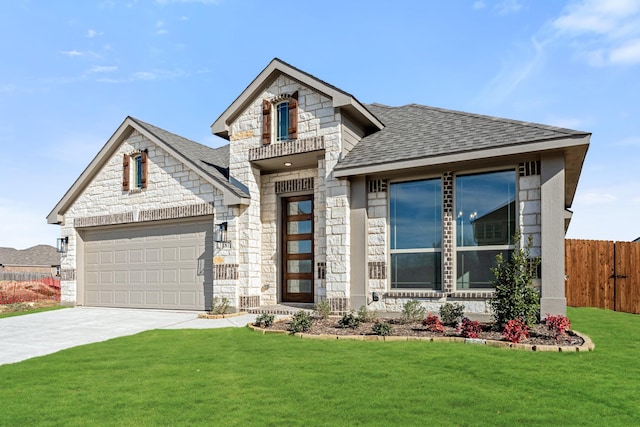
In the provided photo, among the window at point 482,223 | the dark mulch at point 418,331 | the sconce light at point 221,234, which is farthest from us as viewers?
the sconce light at point 221,234

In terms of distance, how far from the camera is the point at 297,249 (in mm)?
13273

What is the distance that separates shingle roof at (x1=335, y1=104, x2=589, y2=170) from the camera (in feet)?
31.4

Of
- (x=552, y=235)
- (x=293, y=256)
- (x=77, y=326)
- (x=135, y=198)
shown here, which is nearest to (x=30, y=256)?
(x=135, y=198)

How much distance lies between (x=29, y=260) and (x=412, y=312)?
46.6 m

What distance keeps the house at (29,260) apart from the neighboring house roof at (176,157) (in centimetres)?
2965

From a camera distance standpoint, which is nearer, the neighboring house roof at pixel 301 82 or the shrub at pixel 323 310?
the shrub at pixel 323 310

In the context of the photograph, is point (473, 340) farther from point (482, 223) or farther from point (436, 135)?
point (436, 135)

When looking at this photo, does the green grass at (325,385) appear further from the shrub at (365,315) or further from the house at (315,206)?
the house at (315,206)

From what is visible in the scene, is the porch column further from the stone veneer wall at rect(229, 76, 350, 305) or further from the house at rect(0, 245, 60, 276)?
the house at rect(0, 245, 60, 276)

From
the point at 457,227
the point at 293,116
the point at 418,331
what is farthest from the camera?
the point at 293,116

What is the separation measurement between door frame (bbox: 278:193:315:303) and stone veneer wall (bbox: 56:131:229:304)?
163cm

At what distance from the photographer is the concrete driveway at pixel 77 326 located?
8.59m

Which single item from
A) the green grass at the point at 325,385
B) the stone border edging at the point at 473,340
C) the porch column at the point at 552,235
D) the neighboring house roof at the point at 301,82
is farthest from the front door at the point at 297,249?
the porch column at the point at 552,235

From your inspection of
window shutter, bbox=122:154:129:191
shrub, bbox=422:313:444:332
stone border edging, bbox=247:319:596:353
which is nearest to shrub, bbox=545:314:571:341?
stone border edging, bbox=247:319:596:353
